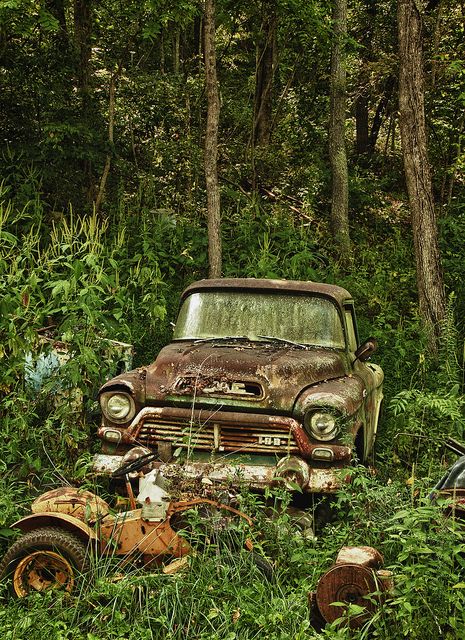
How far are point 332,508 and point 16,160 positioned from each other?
954cm

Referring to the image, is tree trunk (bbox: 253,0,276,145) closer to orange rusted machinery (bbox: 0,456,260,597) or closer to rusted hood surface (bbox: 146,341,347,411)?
rusted hood surface (bbox: 146,341,347,411)

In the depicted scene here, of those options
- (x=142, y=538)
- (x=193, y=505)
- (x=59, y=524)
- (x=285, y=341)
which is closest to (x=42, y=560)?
(x=59, y=524)

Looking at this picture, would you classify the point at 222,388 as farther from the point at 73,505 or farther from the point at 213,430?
the point at 73,505

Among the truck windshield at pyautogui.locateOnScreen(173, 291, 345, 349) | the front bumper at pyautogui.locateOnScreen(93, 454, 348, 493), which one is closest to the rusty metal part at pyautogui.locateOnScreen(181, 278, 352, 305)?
the truck windshield at pyautogui.locateOnScreen(173, 291, 345, 349)

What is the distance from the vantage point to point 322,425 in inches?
209

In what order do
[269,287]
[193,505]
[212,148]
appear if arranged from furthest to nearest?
[212,148] → [269,287] → [193,505]

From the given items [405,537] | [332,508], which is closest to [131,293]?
[332,508]

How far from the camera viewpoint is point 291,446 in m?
5.32

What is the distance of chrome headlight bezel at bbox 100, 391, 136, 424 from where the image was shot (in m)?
5.71

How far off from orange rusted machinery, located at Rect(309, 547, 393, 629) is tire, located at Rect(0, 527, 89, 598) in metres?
1.38

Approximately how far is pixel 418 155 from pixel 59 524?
7.92m

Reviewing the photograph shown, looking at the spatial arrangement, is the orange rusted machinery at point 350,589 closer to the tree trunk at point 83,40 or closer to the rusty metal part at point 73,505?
the rusty metal part at point 73,505

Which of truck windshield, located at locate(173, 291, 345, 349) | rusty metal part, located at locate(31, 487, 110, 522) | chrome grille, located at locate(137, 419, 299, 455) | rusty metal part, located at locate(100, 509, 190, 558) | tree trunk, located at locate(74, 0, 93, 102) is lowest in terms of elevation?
rusty metal part, located at locate(100, 509, 190, 558)

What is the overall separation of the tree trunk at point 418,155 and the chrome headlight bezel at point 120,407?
5899mm
